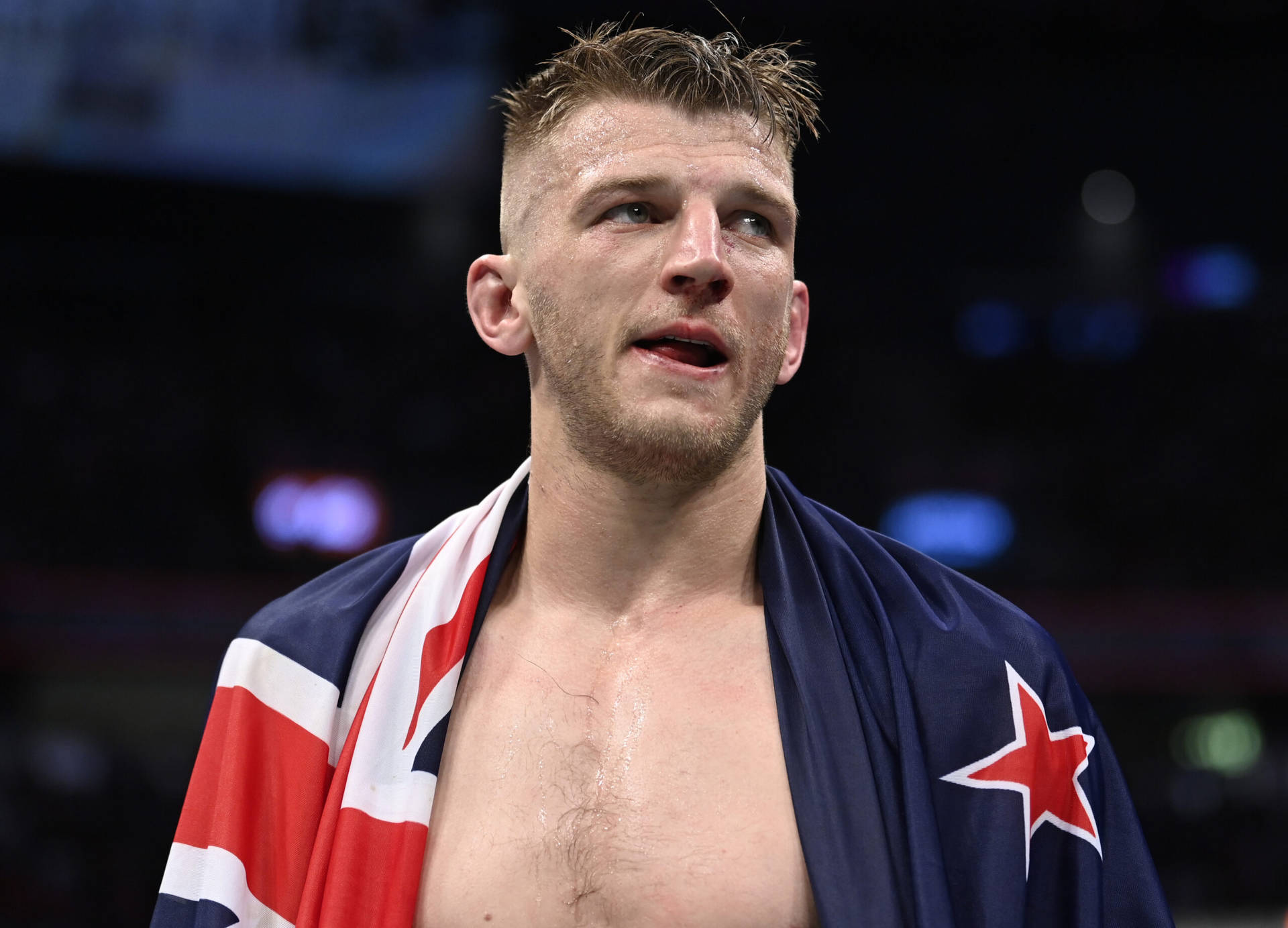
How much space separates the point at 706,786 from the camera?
1.49 m

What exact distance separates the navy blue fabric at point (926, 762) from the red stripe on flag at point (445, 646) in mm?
408

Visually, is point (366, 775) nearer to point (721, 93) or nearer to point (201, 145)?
point (721, 93)

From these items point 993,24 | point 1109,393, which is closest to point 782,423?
point 1109,393

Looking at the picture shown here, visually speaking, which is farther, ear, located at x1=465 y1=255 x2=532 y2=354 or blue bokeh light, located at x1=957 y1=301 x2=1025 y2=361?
blue bokeh light, located at x1=957 y1=301 x2=1025 y2=361

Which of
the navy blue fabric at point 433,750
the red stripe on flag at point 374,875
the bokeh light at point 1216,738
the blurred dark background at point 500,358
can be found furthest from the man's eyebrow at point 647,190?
the bokeh light at point 1216,738

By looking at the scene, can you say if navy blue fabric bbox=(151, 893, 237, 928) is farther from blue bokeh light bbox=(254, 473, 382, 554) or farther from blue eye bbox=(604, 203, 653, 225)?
blue bokeh light bbox=(254, 473, 382, 554)

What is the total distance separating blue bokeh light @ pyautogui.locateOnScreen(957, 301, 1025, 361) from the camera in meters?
10.6

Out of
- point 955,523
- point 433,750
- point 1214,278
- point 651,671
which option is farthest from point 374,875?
point 1214,278

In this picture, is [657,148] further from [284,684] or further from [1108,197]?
[1108,197]

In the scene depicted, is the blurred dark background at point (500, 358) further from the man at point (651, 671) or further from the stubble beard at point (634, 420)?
the stubble beard at point (634, 420)

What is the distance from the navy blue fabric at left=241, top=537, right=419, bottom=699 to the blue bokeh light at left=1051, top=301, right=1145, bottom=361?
9589mm

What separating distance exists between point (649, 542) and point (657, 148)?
1.75ft

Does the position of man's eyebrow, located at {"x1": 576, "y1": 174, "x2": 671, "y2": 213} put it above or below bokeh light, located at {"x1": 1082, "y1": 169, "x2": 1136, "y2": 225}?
below

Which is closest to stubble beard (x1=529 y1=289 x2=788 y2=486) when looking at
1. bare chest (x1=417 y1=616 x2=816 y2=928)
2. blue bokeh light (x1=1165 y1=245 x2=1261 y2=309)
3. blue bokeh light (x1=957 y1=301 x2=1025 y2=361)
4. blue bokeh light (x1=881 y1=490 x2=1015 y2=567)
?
bare chest (x1=417 y1=616 x2=816 y2=928)
